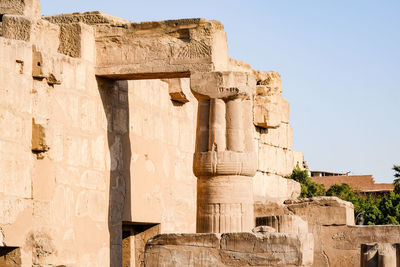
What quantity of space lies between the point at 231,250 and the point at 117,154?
3.13m

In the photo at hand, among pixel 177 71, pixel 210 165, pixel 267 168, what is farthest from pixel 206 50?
pixel 267 168

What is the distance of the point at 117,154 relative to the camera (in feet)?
37.1

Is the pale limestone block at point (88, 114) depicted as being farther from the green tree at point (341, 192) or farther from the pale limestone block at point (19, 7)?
the green tree at point (341, 192)

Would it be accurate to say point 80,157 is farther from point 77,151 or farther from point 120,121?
point 120,121

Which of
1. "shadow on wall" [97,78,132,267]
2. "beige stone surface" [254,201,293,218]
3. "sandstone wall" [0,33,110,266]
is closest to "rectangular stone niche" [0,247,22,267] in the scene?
"sandstone wall" [0,33,110,266]

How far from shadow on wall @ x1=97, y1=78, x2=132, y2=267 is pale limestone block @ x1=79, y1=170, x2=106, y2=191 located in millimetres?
205

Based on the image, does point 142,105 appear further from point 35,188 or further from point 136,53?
point 35,188

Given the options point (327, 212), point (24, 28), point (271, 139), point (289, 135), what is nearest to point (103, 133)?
point (24, 28)

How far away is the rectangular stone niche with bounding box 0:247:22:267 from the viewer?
9.38m

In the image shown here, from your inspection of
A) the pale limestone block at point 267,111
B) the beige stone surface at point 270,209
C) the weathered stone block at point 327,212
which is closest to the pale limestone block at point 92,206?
the beige stone surface at point 270,209

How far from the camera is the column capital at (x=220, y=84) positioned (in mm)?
10422

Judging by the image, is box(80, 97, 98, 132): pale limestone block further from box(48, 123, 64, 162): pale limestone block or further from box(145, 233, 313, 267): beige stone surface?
box(145, 233, 313, 267): beige stone surface

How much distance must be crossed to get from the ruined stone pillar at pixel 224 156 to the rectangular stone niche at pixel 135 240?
192 centimetres

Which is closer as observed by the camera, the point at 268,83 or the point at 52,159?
the point at 52,159
